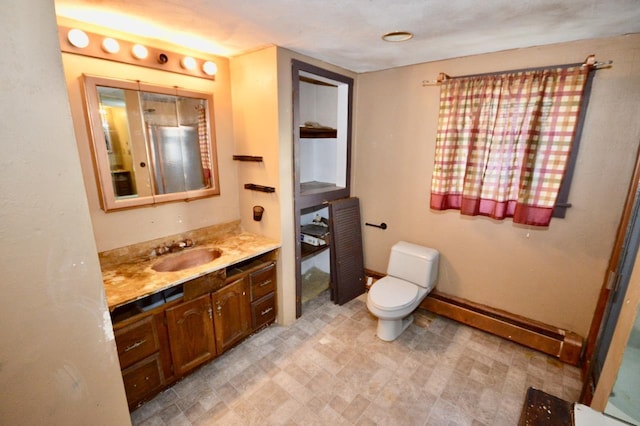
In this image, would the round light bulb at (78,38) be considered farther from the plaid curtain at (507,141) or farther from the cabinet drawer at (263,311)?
the plaid curtain at (507,141)

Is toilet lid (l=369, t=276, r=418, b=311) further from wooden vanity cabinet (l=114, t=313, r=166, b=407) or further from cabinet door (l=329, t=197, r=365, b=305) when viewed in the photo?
wooden vanity cabinet (l=114, t=313, r=166, b=407)

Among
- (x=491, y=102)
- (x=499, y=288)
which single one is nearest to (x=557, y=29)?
(x=491, y=102)

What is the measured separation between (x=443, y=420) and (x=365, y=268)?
1670 mm

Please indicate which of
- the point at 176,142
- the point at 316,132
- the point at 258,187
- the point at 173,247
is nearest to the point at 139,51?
the point at 176,142

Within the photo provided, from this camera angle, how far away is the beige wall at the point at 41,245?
29.4 inches

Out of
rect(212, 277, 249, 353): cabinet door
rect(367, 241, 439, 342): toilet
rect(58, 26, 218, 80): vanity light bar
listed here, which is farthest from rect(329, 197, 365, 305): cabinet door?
rect(58, 26, 218, 80): vanity light bar

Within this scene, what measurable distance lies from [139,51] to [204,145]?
0.73 metres

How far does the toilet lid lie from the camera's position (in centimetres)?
228

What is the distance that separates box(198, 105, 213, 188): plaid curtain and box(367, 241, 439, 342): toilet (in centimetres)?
173

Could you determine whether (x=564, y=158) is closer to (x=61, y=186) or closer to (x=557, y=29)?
(x=557, y=29)

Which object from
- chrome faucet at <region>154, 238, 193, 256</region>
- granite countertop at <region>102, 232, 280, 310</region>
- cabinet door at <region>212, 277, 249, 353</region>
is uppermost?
chrome faucet at <region>154, 238, 193, 256</region>

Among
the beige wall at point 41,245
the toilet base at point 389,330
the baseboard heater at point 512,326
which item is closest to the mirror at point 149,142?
the beige wall at point 41,245

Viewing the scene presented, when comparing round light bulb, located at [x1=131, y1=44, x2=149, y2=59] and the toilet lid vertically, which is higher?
round light bulb, located at [x1=131, y1=44, x2=149, y2=59]

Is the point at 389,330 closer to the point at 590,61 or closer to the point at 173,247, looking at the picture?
the point at 173,247
